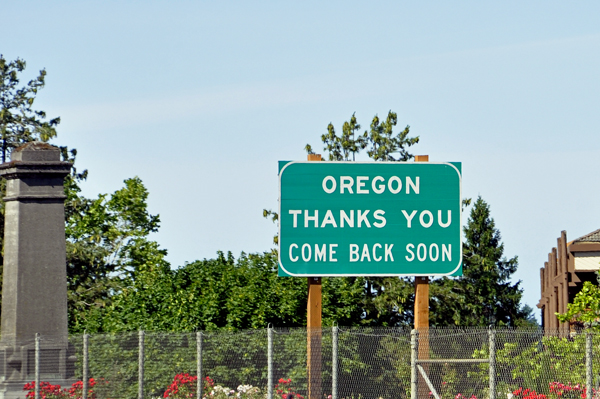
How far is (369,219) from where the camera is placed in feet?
53.8

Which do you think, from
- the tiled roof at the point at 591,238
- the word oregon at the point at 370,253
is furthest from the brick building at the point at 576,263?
the word oregon at the point at 370,253

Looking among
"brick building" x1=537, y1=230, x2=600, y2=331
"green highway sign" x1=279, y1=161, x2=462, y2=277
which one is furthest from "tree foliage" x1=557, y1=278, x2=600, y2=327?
"brick building" x1=537, y1=230, x2=600, y2=331

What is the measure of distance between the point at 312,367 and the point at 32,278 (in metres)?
6.68

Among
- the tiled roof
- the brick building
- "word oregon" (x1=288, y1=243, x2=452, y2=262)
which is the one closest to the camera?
"word oregon" (x1=288, y1=243, x2=452, y2=262)

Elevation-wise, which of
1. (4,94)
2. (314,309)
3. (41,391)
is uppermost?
(4,94)

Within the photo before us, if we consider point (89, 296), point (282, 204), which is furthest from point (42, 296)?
point (89, 296)

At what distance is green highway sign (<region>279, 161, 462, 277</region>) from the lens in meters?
16.2

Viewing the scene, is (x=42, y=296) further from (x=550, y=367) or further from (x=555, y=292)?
(x=555, y=292)

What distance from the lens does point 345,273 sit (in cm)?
1620

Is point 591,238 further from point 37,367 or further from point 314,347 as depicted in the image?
point 37,367

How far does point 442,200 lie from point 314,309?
2967 millimetres

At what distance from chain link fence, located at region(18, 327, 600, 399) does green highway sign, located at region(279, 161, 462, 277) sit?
1222mm

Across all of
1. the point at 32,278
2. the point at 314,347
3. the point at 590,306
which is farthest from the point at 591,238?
the point at 32,278

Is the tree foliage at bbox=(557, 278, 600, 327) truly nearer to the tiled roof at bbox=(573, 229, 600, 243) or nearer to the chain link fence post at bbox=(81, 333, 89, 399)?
the chain link fence post at bbox=(81, 333, 89, 399)
